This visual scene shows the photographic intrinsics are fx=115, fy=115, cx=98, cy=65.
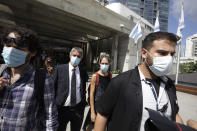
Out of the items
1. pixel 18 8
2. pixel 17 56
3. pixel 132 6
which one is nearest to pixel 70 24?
pixel 18 8

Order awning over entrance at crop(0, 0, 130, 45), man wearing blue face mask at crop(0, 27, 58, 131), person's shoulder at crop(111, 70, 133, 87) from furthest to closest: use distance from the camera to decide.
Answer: awning over entrance at crop(0, 0, 130, 45), person's shoulder at crop(111, 70, 133, 87), man wearing blue face mask at crop(0, 27, 58, 131)

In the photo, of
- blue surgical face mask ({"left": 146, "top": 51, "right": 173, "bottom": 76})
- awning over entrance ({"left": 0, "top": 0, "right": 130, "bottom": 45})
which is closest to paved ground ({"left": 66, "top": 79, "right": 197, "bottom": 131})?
blue surgical face mask ({"left": 146, "top": 51, "right": 173, "bottom": 76})

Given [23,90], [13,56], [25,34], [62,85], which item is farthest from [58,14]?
[23,90]

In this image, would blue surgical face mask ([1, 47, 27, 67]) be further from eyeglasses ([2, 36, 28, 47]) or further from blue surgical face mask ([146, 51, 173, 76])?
blue surgical face mask ([146, 51, 173, 76])

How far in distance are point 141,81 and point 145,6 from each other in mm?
91169

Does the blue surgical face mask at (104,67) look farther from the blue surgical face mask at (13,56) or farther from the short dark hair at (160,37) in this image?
the blue surgical face mask at (13,56)

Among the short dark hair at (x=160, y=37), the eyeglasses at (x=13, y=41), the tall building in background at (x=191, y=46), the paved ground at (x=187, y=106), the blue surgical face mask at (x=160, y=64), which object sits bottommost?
the paved ground at (x=187, y=106)

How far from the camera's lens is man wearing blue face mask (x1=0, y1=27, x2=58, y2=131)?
3.58 feet

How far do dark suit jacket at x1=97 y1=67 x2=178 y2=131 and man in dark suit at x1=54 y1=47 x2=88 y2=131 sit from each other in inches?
34.9

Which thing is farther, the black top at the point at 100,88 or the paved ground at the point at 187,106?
the paved ground at the point at 187,106

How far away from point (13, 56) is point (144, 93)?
1384mm

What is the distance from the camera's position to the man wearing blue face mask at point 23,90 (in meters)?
1.09

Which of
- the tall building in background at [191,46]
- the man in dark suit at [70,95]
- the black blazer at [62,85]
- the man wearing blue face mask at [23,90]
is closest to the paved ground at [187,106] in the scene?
the man in dark suit at [70,95]

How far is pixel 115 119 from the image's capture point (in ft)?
4.13
